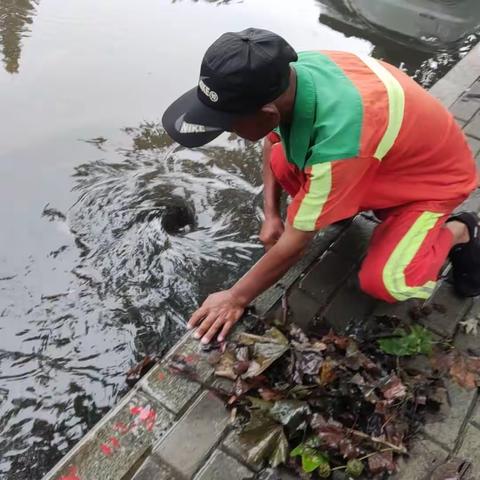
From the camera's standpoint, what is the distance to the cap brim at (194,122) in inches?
73.4

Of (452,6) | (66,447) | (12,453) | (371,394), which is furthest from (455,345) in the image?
(452,6)

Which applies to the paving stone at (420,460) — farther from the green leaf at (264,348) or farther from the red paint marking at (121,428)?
the red paint marking at (121,428)

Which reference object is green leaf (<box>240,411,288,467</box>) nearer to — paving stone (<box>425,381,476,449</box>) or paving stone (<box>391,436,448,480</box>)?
paving stone (<box>391,436,448,480</box>)

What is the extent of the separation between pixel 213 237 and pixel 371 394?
1528 millimetres

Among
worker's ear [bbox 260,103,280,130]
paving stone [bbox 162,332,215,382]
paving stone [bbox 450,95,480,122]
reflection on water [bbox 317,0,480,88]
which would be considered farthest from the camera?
reflection on water [bbox 317,0,480,88]

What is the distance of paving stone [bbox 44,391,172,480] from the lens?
1999mm

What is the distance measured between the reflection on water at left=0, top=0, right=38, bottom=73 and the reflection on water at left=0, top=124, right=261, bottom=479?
4.54 ft

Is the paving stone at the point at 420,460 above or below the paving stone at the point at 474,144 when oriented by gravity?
below

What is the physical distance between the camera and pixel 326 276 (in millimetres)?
2752

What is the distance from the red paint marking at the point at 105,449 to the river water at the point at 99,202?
0.35 metres

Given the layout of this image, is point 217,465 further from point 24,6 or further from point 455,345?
point 24,6

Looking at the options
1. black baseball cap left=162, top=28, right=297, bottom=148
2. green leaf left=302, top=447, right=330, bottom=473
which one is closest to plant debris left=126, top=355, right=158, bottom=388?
green leaf left=302, top=447, right=330, bottom=473

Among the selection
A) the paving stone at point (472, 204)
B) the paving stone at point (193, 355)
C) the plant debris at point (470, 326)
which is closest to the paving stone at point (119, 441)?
the paving stone at point (193, 355)

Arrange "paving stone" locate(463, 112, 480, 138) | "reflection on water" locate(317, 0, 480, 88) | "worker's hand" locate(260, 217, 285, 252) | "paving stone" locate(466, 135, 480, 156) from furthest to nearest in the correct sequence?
"reflection on water" locate(317, 0, 480, 88) → "paving stone" locate(463, 112, 480, 138) → "paving stone" locate(466, 135, 480, 156) → "worker's hand" locate(260, 217, 285, 252)
